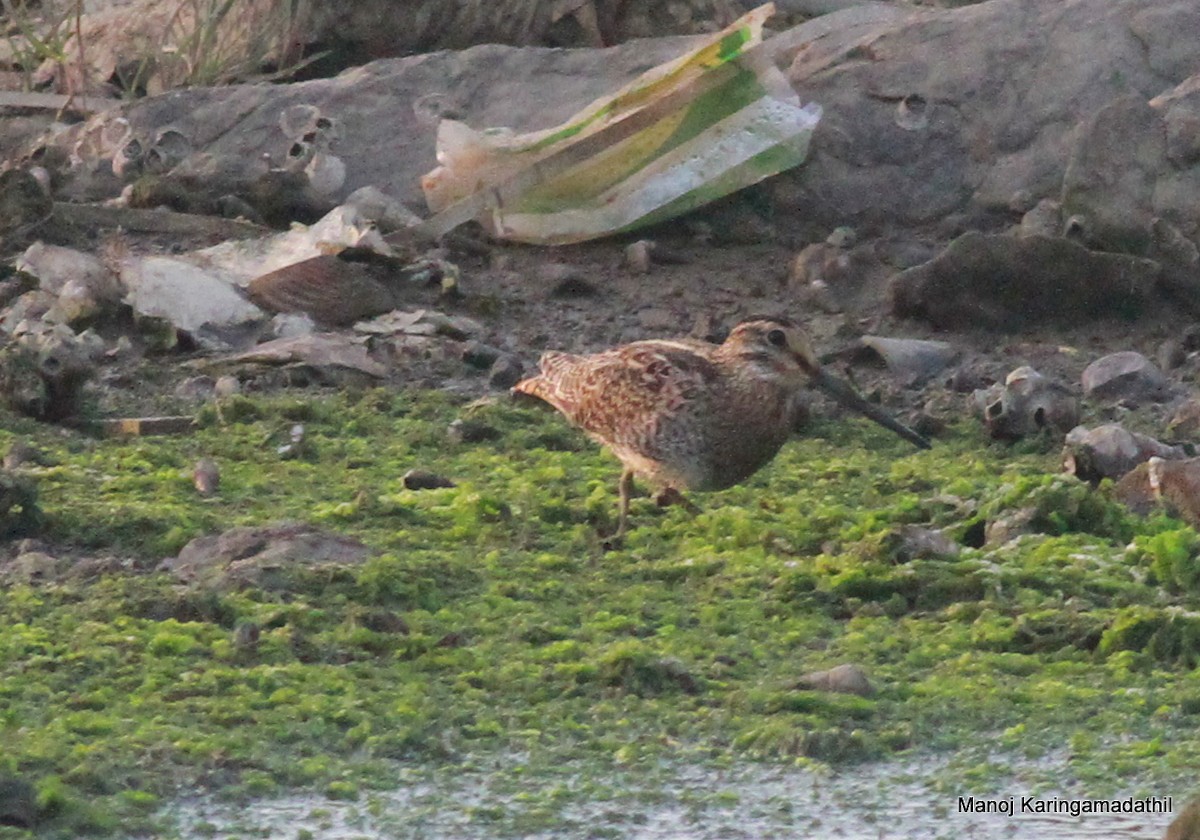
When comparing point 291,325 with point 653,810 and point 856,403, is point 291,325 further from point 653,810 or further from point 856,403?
point 653,810

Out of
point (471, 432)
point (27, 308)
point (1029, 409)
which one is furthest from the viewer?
point (27, 308)

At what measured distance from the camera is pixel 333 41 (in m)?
12.0

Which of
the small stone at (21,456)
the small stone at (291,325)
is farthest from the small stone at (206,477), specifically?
the small stone at (291,325)

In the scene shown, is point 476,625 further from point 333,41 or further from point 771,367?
point 333,41

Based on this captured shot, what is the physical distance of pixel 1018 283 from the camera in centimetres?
883

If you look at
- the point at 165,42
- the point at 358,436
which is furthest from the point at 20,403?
the point at 165,42

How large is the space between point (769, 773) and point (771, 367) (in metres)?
2.41

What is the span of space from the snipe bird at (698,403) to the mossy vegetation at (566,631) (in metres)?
0.16

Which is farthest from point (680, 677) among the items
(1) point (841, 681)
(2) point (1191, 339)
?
(2) point (1191, 339)

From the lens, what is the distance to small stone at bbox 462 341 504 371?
8711mm

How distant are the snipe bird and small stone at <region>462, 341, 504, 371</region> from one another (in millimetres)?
1488

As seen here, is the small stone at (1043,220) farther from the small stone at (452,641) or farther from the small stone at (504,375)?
the small stone at (452,641)

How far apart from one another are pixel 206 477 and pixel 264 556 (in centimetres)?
119

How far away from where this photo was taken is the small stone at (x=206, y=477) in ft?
22.9
